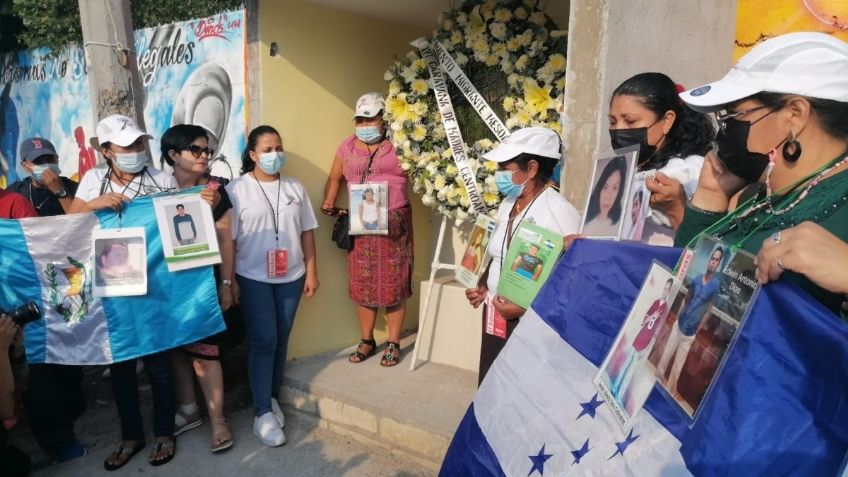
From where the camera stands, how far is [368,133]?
173 inches

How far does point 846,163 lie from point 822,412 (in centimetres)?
59

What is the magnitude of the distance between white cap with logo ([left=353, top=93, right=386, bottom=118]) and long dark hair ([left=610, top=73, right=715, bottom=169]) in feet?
7.81

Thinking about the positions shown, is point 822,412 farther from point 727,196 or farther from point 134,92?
point 134,92

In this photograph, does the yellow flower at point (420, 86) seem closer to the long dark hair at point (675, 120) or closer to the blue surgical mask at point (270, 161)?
the blue surgical mask at point (270, 161)

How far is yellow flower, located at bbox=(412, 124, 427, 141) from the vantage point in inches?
167

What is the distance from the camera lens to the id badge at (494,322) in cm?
292

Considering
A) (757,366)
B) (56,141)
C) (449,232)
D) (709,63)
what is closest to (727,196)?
(757,366)

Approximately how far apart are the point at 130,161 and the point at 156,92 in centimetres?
363

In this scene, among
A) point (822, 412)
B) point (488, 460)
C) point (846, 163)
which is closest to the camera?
point (822, 412)

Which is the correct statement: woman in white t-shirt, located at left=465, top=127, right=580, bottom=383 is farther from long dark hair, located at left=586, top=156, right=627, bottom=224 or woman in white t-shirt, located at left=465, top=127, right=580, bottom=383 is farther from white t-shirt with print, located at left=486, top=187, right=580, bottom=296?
long dark hair, located at left=586, top=156, right=627, bottom=224

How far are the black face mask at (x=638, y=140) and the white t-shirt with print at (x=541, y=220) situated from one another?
48 cm

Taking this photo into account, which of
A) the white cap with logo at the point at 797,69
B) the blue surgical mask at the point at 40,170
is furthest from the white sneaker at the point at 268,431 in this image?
the white cap with logo at the point at 797,69

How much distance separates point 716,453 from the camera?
120 cm

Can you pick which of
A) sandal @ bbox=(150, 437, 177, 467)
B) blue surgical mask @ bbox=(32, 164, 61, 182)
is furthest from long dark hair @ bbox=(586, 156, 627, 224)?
blue surgical mask @ bbox=(32, 164, 61, 182)
